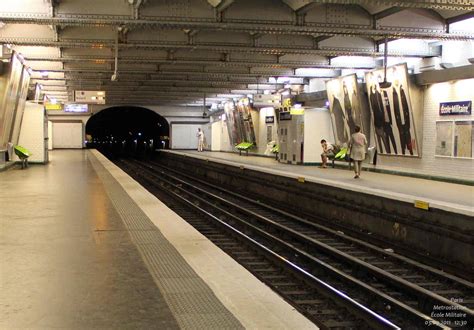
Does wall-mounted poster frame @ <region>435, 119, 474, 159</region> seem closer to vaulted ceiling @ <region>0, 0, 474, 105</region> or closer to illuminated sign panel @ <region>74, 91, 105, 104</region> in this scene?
vaulted ceiling @ <region>0, 0, 474, 105</region>

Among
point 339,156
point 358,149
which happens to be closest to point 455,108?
point 358,149

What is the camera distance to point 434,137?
1717cm

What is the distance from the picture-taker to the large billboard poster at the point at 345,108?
2139cm

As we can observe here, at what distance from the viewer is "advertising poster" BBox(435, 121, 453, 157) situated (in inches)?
639

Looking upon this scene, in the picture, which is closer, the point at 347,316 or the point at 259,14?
the point at 347,316

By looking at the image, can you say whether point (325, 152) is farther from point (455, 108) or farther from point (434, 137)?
point (455, 108)

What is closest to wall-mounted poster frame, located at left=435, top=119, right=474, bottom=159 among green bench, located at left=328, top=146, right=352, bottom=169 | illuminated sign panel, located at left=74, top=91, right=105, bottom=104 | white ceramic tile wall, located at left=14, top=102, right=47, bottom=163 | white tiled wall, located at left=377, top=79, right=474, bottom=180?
white tiled wall, located at left=377, top=79, right=474, bottom=180

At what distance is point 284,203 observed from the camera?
1789 cm

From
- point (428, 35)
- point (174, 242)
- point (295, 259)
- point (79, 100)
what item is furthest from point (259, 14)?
point (79, 100)

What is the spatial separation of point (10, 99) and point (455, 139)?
15.9 meters

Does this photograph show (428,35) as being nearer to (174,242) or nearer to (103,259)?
(174,242)

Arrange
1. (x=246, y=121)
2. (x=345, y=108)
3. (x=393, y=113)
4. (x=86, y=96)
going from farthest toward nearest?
(x=246, y=121), (x=86, y=96), (x=345, y=108), (x=393, y=113)

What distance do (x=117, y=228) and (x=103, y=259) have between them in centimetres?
221

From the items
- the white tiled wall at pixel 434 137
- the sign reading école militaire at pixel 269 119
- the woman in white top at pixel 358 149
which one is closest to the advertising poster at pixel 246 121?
the sign reading école militaire at pixel 269 119
